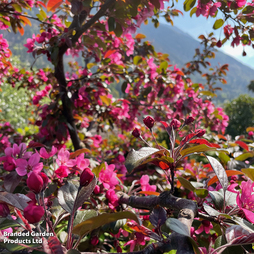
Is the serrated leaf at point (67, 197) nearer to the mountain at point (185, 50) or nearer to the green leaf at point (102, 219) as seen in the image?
the green leaf at point (102, 219)

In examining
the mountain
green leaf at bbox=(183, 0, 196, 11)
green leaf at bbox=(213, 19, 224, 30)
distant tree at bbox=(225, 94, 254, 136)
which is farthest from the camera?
the mountain

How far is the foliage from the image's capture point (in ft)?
1.26

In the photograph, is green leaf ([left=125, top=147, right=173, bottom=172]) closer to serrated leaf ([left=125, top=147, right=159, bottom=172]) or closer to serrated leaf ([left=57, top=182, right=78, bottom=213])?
serrated leaf ([left=125, top=147, right=159, bottom=172])

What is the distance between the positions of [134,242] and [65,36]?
1.10m

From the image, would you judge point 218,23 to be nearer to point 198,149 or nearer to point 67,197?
point 198,149

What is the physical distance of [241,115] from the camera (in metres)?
9.21

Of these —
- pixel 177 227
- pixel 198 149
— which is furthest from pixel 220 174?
pixel 177 227

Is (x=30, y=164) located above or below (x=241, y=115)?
below

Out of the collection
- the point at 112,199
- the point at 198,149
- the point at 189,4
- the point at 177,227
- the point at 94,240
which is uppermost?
the point at 189,4

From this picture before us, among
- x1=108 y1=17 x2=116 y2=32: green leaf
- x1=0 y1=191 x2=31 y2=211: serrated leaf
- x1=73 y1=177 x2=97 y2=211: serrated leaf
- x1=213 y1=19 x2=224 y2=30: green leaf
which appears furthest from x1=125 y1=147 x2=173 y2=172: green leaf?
x1=213 y1=19 x2=224 y2=30: green leaf

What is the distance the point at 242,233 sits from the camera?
1.20 ft

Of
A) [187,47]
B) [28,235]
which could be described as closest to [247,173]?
[28,235]

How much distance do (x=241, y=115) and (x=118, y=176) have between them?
10.1 meters

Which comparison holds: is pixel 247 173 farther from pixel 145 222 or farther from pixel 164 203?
pixel 145 222
